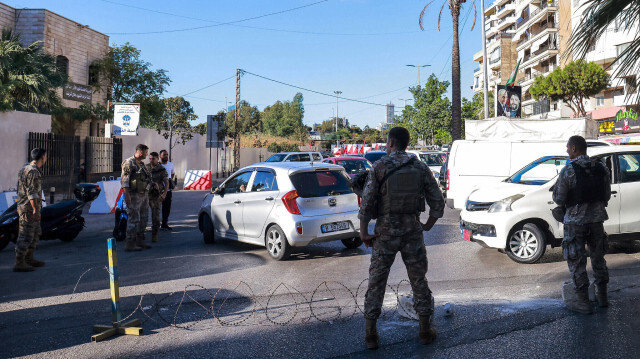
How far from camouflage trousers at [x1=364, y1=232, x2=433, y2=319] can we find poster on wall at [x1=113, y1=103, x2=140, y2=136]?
22.4 metres

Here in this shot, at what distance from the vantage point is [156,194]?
10.7 metres

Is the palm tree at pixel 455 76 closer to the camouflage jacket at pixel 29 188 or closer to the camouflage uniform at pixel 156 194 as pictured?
the camouflage uniform at pixel 156 194

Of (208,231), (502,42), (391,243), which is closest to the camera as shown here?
(391,243)

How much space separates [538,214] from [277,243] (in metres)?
4.03

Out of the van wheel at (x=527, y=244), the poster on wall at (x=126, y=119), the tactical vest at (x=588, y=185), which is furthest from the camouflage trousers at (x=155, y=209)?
the poster on wall at (x=126, y=119)

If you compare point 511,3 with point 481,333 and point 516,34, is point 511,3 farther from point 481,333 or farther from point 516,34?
point 481,333

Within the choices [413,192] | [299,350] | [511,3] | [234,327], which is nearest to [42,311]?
[234,327]

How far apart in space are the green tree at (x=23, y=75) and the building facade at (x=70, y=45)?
562 centimetres

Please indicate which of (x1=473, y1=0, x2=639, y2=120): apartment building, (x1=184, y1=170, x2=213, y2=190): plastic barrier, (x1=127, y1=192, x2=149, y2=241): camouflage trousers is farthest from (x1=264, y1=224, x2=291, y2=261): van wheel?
(x1=473, y1=0, x2=639, y2=120): apartment building

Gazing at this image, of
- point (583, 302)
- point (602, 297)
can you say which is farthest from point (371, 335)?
point (602, 297)

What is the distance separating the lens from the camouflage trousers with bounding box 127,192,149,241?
9406mm

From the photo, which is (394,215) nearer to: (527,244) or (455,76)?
(527,244)

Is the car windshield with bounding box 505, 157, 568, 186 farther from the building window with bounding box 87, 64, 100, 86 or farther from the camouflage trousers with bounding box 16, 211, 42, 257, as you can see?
the building window with bounding box 87, 64, 100, 86

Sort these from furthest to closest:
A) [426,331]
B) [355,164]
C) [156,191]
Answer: [355,164] → [156,191] → [426,331]
